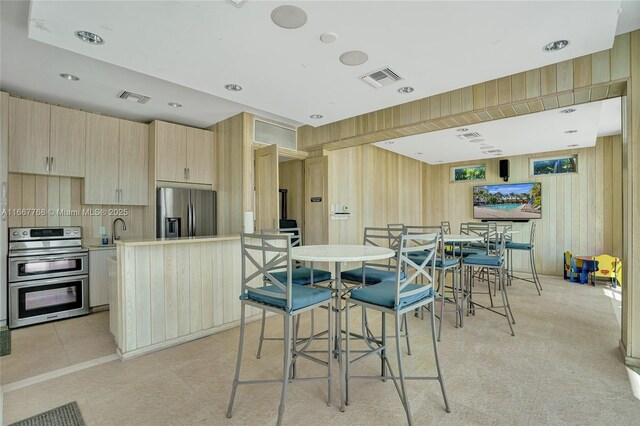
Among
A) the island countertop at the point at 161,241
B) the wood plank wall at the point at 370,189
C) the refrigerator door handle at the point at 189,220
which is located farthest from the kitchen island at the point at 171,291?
the wood plank wall at the point at 370,189

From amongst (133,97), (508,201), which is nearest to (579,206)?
(508,201)

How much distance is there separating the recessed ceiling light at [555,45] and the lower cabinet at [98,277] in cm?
519

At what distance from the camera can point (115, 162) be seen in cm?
430

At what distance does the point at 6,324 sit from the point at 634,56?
21.7ft

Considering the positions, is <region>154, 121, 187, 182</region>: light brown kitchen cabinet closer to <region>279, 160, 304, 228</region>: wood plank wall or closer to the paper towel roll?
the paper towel roll

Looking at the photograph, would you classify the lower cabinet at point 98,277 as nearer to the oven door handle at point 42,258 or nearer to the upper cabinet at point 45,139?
the oven door handle at point 42,258

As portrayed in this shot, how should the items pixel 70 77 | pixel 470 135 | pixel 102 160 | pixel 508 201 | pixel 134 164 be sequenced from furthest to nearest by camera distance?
pixel 508 201, pixel 470 135, pixel 134 164, pixel 102 160, pixel 70 77

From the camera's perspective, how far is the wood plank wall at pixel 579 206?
5926 millimetres

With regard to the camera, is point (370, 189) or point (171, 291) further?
point (370, 189)

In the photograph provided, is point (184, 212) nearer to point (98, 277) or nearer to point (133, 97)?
point (98, 277)

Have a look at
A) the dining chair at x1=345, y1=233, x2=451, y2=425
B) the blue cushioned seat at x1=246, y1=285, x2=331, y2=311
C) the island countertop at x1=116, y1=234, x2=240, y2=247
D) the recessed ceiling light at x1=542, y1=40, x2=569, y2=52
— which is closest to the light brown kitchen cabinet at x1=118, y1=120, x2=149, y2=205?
the island countertop at x1=116, y1=234, x2=240, y2=247

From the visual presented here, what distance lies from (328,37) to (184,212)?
3.29 metres

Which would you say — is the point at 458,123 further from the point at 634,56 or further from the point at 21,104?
the point at 21,104

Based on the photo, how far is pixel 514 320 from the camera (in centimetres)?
360
